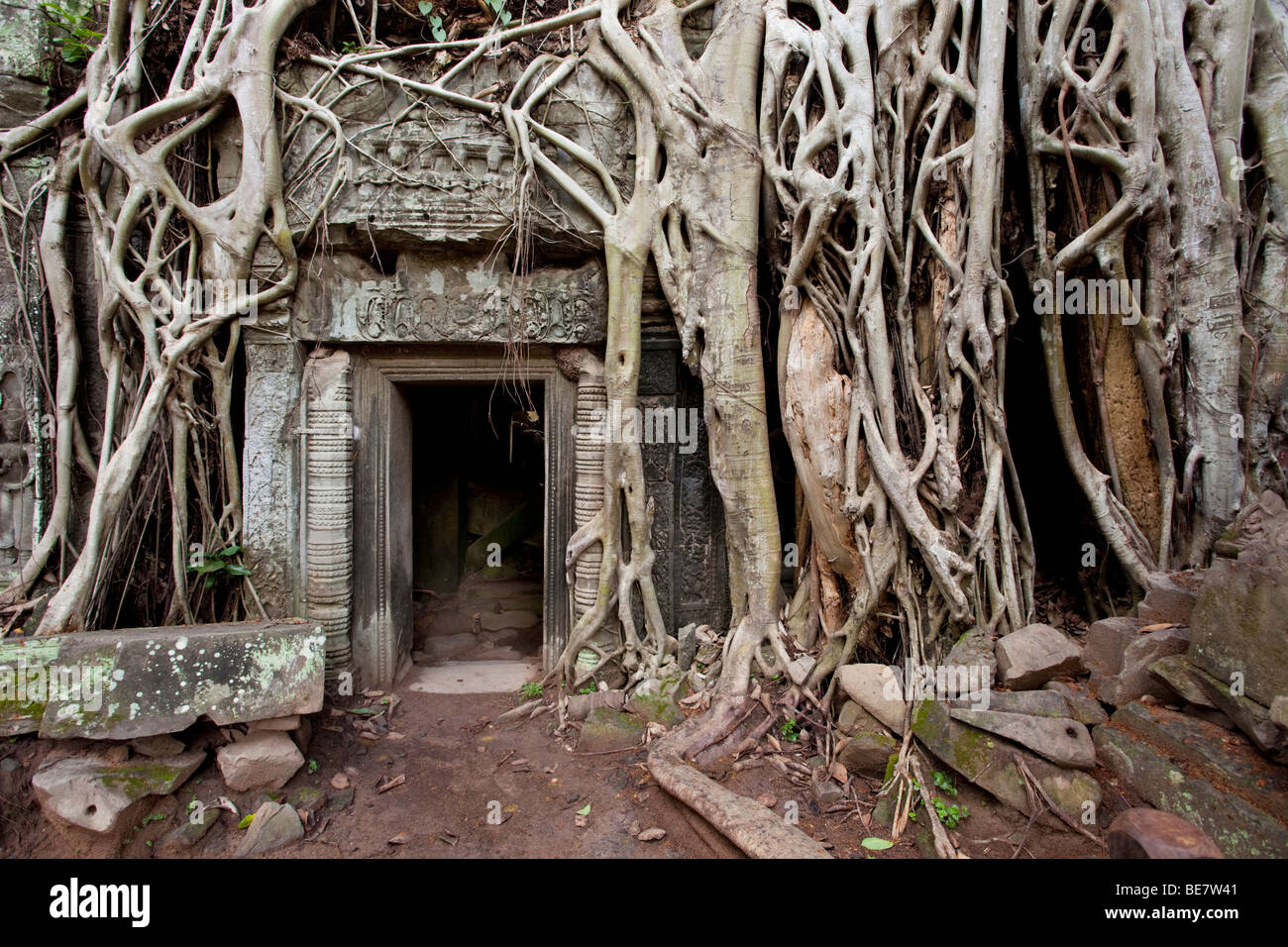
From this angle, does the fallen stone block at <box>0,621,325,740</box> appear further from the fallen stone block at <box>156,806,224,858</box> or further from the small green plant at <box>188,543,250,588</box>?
the small green plant at <box>188,543,250,588</box>

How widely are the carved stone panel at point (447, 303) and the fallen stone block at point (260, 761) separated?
6.84 ft

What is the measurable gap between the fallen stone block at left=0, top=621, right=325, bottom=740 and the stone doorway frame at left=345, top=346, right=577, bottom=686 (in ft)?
3.45

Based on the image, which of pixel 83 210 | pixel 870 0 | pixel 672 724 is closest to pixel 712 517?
pixel 672 724

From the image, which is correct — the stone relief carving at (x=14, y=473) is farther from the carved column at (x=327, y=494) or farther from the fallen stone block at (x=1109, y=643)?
the fallen stone block at (x=1109, y=643)

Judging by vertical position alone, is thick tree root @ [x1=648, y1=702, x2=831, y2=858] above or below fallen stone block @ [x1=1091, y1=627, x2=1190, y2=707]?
below

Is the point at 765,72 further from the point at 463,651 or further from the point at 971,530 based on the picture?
the point at 463,651

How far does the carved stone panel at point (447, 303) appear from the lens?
351cm

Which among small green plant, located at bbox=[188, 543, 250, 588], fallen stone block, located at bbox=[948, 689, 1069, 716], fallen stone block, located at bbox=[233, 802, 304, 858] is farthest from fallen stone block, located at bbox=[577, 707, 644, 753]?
small green plant, located at bbox=[188, 543, 250, 588]

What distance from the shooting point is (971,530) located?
2.91 m

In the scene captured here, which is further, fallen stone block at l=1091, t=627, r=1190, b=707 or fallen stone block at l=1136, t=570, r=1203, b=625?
fallen stone block at l=1136, t=570, r=1203, b=625

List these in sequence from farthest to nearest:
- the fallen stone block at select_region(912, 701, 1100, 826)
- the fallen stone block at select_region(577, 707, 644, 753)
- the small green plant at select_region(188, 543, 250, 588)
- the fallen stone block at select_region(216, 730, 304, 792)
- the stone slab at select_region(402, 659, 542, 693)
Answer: the stone slab at select_region(402, 659, 542, 693) → the small green plant at select_region(188, 543, 250, 588) → the fallen stone block at select_region(577, 707, 644, 753) → the fallen stone block at select_region(216, 730, 304, 792) → the fallen stone block at select_region(912, 701, 1100, 826)

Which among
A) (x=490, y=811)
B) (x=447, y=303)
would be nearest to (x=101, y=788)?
(x=490, y=811)

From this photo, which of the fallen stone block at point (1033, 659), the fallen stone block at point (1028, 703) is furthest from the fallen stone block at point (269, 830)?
the fallen stone block at point (1033, 659)

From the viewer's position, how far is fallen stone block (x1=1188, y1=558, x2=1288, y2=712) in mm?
1975
